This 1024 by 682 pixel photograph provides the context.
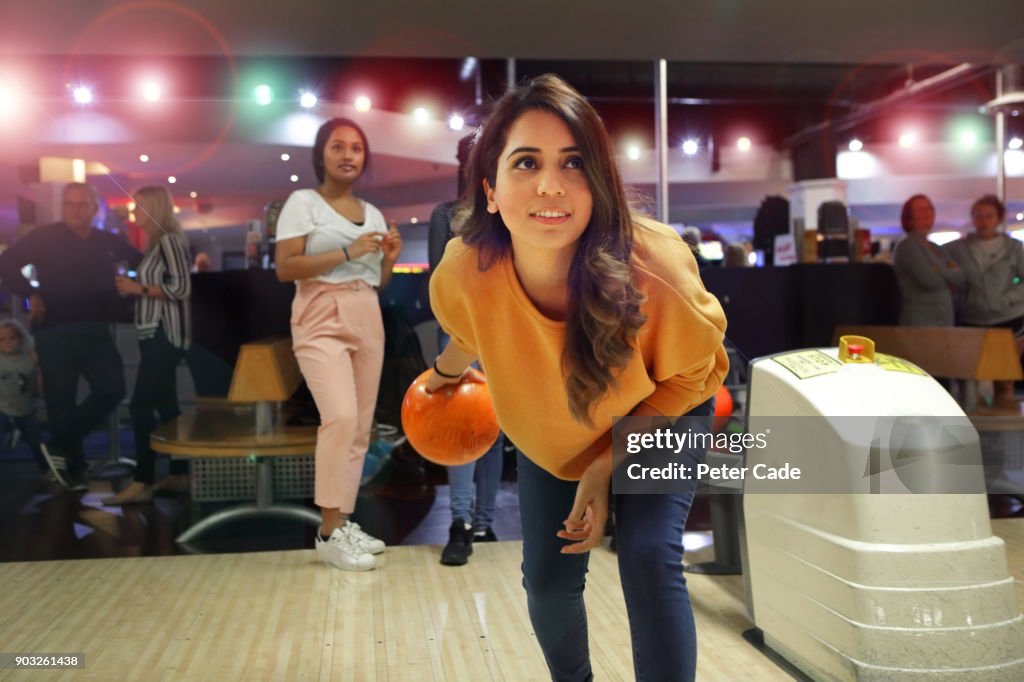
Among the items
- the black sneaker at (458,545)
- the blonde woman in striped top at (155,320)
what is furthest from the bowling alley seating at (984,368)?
the blonde woman in striped top at (155,320)

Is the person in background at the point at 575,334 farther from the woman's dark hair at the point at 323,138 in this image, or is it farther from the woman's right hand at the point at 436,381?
the woman's dark hair at the point at 323,138

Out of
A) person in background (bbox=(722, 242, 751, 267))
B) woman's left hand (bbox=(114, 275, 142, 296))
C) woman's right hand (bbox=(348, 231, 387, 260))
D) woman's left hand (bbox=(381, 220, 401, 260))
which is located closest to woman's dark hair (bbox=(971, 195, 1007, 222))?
person in background (bbox=(722, 242, 751, 267))

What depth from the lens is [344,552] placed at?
2.92m

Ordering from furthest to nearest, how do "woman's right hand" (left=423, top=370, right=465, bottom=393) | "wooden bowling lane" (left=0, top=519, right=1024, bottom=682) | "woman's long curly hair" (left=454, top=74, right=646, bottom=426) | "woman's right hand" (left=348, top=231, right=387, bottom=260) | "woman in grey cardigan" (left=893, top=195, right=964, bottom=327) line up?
"woman in grey cardigan" (left=893, top=195, right=964, bottom=327), "woman's right hand" (left=348, top=231, right=387, bottom=260), "wooden bowling lane" (left=0, top=519, right=1024, bottom=682), "woman's right hand" (left=423, top=370, right=465, bottom=393), "woman's long curly hair" (left=454, top=74, right=646, bottom=426)

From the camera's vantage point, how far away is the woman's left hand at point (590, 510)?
129 centimetres

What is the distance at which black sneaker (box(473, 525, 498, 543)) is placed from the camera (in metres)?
3.16

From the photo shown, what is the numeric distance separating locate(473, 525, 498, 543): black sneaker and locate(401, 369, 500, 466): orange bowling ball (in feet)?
4.75

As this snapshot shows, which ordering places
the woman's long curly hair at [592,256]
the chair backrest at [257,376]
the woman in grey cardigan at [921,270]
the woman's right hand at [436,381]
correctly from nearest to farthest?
the woman's long curly hair at [592,256] < the woman's right hand at [436,381] < the chair backrest at [257,376] < the woman in grey cardigan at [921,270]

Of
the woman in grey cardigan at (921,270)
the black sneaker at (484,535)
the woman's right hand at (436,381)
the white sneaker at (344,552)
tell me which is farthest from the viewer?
the woman in grey cardigan at (921,270)

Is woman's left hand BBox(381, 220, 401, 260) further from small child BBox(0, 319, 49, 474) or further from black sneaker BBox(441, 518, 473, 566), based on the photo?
small child BBox(0, 319, 49, 474)

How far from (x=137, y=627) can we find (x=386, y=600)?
0.65 metres

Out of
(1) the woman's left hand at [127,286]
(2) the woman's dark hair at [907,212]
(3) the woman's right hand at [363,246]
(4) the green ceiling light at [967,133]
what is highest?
(4) the green ceiling light at [967,133]

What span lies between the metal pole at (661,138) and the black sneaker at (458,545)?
1.62 m

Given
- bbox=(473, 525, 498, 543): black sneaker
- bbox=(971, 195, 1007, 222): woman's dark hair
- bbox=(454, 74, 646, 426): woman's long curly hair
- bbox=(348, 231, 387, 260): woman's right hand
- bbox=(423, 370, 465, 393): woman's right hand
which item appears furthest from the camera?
bbox=(971, 195, 1007, 222): woman's dark hair
